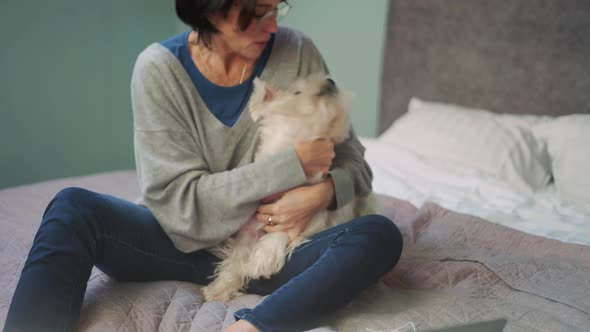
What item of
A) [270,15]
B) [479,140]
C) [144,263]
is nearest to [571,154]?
[479,140]

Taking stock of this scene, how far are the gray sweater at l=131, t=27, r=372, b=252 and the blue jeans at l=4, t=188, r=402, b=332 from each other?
0.07 meters

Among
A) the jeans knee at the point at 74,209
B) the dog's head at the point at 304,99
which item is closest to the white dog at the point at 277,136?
the dog's head at the point at 304,99

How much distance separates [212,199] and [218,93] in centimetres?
26

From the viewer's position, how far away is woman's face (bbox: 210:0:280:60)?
1.12 meters

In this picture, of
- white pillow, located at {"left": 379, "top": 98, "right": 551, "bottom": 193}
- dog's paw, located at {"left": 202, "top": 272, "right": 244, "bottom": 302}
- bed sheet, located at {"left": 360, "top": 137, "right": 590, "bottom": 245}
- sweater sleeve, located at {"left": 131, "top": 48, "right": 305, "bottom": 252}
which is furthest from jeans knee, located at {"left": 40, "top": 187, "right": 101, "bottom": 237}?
white pillow, located at {"left": 379, "top": 98, "right": 551, "bottom": 193}

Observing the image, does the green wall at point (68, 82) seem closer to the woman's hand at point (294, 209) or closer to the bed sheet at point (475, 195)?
the bed sheet at point (475, 195)

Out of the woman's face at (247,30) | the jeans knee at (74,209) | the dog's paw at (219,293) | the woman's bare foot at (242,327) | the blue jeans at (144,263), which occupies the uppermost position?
the woman's face at (247,30)

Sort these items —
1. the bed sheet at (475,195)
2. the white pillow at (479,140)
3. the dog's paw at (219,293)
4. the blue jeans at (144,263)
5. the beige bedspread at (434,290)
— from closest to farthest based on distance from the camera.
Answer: the blue jeans at (144,263) → the beige bedspread at (434,290) → the dog's paw at (219,293) → the bed sheet at (475,195) → the white pillow at (479,140)

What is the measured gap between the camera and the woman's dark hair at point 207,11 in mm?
1093

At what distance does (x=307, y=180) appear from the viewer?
1163 millimetres

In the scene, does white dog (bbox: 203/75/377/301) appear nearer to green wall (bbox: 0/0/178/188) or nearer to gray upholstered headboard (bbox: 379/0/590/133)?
gray upholstered headboard (bbox: 379/0/590/133)

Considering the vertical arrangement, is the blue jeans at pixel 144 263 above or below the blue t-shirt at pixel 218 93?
below

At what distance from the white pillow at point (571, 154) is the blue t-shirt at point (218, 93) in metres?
1.25

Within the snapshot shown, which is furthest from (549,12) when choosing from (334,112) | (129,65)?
(129,65)
